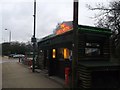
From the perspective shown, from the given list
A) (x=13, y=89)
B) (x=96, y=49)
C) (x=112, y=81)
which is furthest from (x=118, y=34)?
(x=13, y=89)

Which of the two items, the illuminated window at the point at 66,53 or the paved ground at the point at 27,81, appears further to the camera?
the illuminated window at the point at 66,53

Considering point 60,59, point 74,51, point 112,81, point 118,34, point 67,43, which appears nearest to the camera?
point 74,51

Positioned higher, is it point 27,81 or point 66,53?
point 66,53

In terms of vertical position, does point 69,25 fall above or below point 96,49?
above

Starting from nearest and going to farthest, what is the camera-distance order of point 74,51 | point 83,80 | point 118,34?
point 74,51 → point 83,80 → point 118,34

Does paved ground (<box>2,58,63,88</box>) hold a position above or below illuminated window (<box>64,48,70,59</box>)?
below

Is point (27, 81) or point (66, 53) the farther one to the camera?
point (66, 53)

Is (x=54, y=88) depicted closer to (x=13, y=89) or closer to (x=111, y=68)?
(x=13, y=89)

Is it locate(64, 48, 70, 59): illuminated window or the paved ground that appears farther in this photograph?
locate(64, 48, 70, 59): illuminated window

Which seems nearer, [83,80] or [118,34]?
[83,80]

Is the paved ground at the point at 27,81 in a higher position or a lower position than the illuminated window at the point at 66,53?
lower

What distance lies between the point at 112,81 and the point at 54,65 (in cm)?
687

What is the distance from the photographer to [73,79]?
10453mm

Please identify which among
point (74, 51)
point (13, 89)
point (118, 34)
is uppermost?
point (118, 34)
